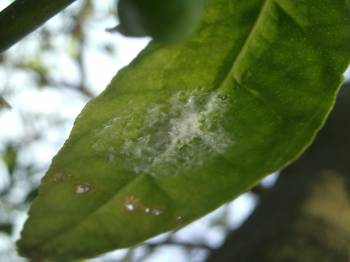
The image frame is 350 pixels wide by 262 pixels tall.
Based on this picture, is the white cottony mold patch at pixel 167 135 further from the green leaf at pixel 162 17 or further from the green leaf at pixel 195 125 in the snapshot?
the green leaf at pixel 162 17

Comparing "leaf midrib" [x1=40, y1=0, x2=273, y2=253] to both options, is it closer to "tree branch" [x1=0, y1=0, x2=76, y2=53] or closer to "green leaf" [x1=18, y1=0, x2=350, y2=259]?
"green leaf" [x1=18, y1=0, x2=350, y2=259]

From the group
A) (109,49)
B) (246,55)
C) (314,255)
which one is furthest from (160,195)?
(109,49)

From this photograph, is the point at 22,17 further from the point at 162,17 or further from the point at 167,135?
the point at 167,135

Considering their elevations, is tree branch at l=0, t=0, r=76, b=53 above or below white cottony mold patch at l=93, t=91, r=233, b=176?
above

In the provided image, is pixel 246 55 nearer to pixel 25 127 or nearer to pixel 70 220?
pixel 70 220

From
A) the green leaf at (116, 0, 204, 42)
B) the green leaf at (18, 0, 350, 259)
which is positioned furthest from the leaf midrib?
the green leaf at (116, 0, 204, 42)

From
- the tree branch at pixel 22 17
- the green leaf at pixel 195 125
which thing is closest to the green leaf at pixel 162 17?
the tree branch at pixel 22 17
